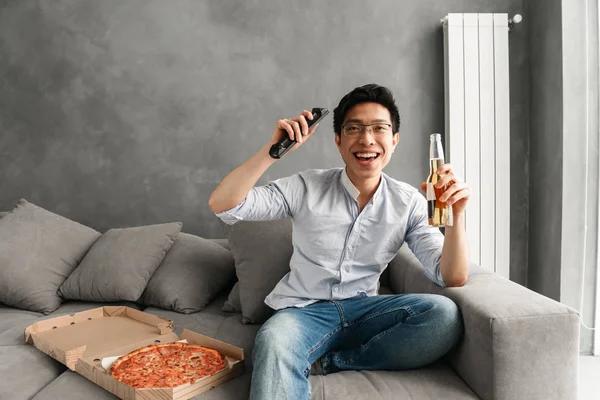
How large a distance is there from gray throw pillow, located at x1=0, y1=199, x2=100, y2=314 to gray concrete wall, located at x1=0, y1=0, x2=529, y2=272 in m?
0.39

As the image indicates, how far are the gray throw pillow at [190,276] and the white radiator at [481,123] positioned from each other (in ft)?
4.29

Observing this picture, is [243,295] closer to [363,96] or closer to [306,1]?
[363,96]

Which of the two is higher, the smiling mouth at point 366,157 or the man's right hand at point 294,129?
the man's right hand at point 294,129

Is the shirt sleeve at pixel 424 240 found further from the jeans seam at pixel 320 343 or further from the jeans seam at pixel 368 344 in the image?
the jeans seam at pixel 320 343

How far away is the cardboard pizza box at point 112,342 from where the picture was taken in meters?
1.33

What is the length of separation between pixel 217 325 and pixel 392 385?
826 millimetres

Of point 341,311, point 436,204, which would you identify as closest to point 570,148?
point 436,204

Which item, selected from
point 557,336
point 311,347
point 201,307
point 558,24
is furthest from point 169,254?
point 558,24

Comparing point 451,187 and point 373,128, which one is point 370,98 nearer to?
point 373,128

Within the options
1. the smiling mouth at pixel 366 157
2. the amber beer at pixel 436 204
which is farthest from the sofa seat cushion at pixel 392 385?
the smiling mouth at pixel 366 157

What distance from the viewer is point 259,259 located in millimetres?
2057

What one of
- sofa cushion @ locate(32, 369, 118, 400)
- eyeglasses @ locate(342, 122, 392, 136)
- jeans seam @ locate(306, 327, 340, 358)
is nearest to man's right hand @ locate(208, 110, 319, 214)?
eyeglasses @ locate(342, 122, 392, 136)

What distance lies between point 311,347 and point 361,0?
6.43 feet

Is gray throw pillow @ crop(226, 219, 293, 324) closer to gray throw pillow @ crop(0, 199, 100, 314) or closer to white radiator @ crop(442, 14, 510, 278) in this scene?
gray throw pillow @ crop(0, 199, 100, 314)
